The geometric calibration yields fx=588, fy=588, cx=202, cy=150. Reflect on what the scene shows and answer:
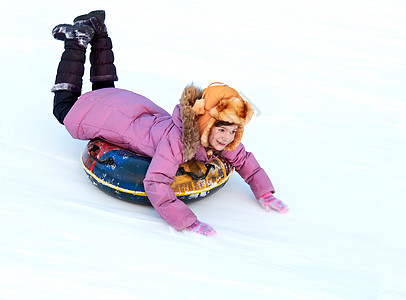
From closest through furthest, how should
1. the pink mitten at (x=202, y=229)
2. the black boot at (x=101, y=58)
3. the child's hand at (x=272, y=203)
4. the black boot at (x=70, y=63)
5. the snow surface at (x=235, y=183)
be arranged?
1. the snow surface at (x=235, y=183)
2. the pink mitten at (x=202, y=229)
3. the child's hand at (x=272, y=203)
4. the black boot at (x=70, y=63)
5. the black boot at (x=101, y=58)

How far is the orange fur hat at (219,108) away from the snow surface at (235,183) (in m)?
0.54

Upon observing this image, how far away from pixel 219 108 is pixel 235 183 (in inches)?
34.8

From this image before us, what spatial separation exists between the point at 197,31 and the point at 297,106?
264 cm

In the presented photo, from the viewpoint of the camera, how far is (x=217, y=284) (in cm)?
257

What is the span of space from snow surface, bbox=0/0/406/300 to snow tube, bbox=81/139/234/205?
103mm

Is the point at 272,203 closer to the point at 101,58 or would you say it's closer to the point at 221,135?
the point at 221,135

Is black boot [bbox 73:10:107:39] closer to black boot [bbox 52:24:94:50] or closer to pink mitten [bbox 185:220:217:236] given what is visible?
black boot [bbox 52:24:94:50]

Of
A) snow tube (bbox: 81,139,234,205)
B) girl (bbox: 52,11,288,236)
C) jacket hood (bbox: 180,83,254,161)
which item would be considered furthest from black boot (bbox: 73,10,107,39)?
jacket hood (bbox: 180,83,254,161)

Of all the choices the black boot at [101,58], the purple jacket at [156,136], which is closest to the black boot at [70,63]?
the black boot at [101,58]

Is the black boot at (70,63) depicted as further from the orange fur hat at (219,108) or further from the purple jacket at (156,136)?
the orange fur hat at (219,108)

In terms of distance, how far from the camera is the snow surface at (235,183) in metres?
2.59

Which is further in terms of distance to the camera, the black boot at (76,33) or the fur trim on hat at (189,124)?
the black boot at (76,33)

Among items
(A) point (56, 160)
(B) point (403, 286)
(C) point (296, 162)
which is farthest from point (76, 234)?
(C) point (296, 162)

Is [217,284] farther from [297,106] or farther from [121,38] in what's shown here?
[121,38]
